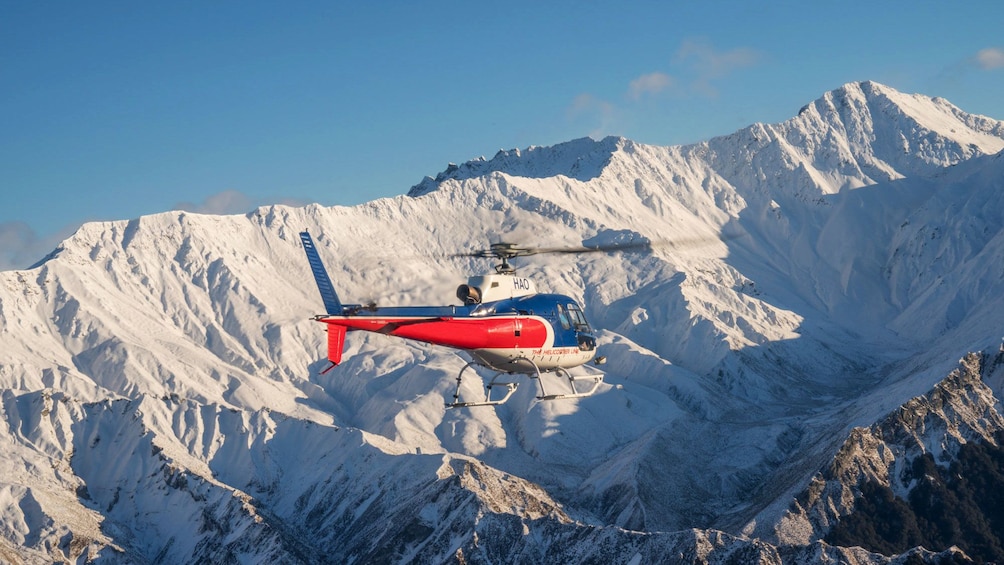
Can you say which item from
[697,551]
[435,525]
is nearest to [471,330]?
[697,551]

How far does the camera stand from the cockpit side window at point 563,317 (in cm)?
9794

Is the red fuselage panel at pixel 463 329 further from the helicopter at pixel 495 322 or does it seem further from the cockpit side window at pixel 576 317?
the cockpit side window at pixel 576 317

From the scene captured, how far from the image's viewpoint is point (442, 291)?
95750 mm

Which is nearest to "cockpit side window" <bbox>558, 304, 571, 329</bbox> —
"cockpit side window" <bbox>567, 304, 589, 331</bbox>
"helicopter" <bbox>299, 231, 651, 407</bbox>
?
"helicopter" <bbox>299, 231, 651, 407</bbox>

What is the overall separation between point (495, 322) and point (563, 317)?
6.88 m

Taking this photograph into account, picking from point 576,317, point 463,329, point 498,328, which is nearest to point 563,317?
point 576,317

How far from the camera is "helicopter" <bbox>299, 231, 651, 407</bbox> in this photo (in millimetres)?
89000

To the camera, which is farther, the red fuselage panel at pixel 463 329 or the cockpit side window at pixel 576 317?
the cockpit side window at pixel 576 317

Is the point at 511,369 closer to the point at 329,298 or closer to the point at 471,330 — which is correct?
the point at 471,330

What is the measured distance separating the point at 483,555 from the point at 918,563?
54.0 meters

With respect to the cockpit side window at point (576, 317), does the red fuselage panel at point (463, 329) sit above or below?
below

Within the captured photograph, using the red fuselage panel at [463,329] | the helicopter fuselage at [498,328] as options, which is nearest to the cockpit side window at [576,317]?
the helicopter fuselage at [498,328]

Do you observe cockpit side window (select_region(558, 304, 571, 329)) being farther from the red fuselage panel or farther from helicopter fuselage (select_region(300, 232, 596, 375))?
the red fuselage panel

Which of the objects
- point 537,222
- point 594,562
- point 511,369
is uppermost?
point 537,222
